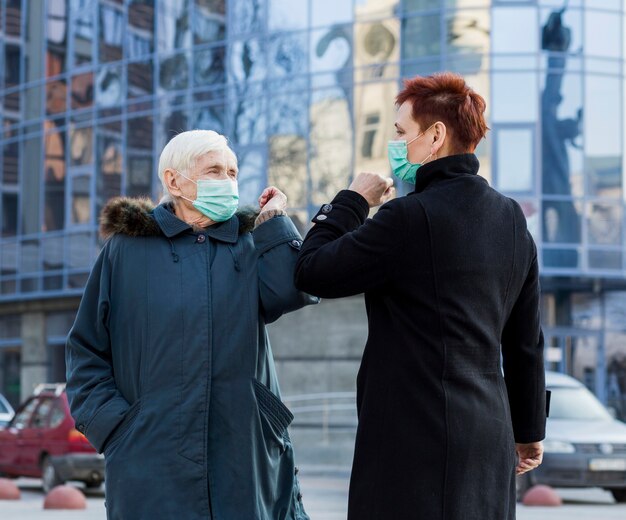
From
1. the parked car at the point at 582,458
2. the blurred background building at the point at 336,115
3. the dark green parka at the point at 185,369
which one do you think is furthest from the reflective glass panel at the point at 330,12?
the dark green parka at the point at 185,369

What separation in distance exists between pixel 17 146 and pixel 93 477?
20.5 m

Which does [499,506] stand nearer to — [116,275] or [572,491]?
[116,275]

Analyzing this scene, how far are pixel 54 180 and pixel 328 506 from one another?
70.5 ft

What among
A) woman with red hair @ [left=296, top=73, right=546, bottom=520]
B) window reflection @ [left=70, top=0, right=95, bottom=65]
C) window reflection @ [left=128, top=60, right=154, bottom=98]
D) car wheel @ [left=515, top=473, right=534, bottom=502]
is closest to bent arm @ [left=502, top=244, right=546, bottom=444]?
woman with red hair @ [left=296, top=73, right=546, bottom=520]

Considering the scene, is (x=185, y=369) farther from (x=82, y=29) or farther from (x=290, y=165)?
(x=82, y=29)

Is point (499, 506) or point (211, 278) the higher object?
point (211, 278)

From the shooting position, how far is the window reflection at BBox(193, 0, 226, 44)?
3072cm

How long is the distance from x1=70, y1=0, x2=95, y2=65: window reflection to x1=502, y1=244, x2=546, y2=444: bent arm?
30795 mm

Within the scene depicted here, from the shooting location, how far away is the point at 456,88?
13.9ft

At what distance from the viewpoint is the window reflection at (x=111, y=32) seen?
33.2m

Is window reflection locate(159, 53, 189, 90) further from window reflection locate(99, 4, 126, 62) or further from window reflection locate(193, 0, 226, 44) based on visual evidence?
window reflection locate(99, 4, 126, 62)

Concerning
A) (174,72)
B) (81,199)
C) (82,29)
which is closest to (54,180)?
(81,199)

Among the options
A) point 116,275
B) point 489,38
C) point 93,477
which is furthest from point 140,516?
point 489,38

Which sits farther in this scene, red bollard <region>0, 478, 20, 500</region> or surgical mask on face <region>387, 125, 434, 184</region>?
red bollard <region>0, 478, 20, 500</region>
